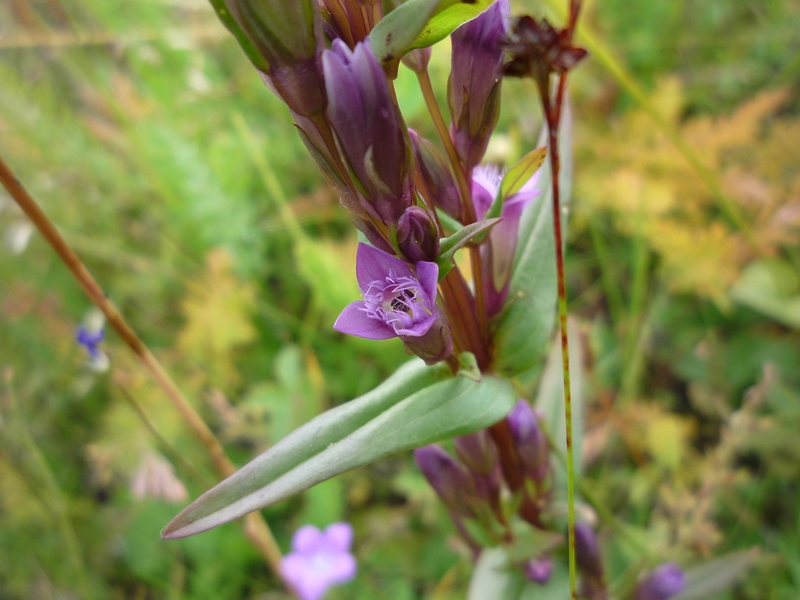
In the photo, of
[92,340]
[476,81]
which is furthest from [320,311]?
[476,81]

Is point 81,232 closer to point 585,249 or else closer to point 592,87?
point 585,249

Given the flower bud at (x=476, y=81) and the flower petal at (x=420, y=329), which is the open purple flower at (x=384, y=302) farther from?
the flower bud at (x=476, y=81)

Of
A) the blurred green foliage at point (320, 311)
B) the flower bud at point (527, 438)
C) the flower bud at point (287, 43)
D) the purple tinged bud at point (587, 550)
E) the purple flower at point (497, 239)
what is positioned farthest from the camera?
the blurred green foliage at point (320, 311)

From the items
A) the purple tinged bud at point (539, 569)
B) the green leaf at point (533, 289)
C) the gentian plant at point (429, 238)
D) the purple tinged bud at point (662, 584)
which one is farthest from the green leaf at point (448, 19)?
the purple tinged bud at point (662, 584)

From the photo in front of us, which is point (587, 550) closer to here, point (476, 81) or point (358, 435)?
point (358, 435)

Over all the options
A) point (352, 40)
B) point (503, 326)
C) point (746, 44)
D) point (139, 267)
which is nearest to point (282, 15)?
point (352, 40)

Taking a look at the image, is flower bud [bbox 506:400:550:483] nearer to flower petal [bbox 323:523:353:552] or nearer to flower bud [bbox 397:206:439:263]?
flower bud [bbox 397:206:439:263]

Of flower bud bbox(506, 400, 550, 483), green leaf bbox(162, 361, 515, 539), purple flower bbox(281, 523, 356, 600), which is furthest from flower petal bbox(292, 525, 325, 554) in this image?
green leaf bbox(162, 361, 515, 539)
